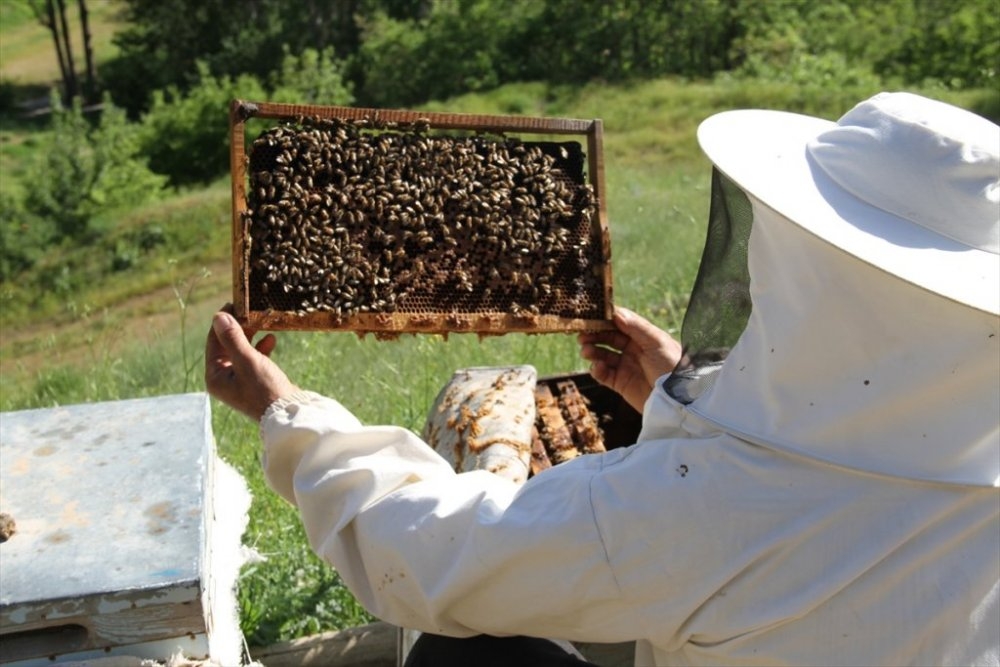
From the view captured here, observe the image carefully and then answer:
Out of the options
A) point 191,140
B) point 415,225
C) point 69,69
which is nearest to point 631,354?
point 415,225

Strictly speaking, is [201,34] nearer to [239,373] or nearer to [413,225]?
[413,225]

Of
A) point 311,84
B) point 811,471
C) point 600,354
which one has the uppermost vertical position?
point 811,471

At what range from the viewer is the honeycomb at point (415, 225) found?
3168 millimetres

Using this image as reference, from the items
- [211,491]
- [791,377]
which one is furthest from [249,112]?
[791,377]

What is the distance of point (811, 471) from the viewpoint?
1.96 meters

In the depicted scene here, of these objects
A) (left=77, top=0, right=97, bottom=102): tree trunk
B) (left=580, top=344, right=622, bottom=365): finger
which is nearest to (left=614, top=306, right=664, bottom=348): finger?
(left=580, top=344, right=622, bottom=365): finger

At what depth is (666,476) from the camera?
2031mm

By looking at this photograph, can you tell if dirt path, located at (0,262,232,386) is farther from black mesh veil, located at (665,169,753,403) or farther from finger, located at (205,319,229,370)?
black mesh veil, located at (665,169,753,403)

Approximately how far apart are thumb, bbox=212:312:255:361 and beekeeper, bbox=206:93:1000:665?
74 cm

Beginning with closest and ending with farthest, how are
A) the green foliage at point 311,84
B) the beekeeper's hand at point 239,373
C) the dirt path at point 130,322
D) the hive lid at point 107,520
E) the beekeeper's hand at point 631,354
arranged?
1. the hive lid at point 107,520
2. the beekeeper's hand at point 239,373
3. the beekeeper's hand at point 631,354
4. the dirt path at point 130,322
5. the green foliage at point 311,84

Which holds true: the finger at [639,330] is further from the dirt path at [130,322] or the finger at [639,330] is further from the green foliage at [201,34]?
the green foliage at [201,34]

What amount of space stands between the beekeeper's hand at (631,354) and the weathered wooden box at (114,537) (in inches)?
49.3

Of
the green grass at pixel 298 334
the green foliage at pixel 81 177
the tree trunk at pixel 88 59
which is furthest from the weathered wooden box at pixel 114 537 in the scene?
the tree trunk at pixel 88 59

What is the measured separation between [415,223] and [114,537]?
4.27 ft
